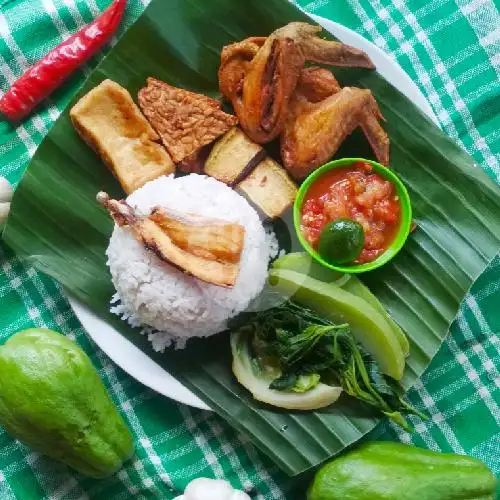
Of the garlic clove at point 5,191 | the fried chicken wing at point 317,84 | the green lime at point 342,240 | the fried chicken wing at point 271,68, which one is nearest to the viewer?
the green lime at point 342,240

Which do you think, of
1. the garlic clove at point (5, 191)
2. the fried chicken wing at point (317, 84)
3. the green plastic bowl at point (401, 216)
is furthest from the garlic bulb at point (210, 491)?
the fried chicken wing at point (317, 84)

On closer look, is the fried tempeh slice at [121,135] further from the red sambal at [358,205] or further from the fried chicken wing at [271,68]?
the red sambal at [358,205]

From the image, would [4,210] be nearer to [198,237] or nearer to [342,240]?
[198,237]

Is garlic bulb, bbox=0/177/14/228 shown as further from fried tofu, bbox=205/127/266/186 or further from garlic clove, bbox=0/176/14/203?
fried tofu, bbox=205/127/266/186

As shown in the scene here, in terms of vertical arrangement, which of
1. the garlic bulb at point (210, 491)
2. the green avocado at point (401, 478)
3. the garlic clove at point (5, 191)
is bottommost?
the green avocado at point (401, 478)

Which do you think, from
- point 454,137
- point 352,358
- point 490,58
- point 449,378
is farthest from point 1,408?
point 490,58

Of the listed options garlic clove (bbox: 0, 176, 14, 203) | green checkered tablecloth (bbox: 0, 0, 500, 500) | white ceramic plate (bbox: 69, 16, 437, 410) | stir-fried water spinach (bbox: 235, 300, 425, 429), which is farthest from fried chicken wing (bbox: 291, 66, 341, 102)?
garlic clove (bbox: 0, 176, 14, 203)
